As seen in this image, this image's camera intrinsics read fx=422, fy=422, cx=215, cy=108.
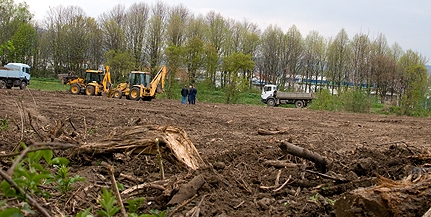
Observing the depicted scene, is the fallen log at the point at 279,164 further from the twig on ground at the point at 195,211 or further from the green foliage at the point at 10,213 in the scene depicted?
the green foliage at the point at 10,213

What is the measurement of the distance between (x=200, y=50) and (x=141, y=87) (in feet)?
67.4

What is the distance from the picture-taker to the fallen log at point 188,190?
4.11 m

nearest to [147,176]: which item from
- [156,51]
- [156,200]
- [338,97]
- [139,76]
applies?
[156,200]

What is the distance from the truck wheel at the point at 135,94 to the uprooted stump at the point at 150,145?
944 inches

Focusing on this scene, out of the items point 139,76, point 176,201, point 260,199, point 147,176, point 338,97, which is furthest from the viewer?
point 338,97

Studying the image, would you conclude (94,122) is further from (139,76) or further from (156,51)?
(156,51)

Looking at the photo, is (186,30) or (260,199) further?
(186,30)

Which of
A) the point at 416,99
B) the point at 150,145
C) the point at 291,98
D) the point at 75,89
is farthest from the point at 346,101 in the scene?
the point at 150,145

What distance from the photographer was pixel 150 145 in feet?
18.2

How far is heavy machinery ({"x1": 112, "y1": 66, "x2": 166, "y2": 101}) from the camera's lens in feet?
97.4

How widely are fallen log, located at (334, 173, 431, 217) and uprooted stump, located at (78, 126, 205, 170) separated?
2402 mm

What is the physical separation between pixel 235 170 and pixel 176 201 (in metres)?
1.89

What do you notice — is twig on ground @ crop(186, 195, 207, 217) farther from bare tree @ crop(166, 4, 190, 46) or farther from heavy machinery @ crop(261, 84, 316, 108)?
bare tree @ crop(166, 4, 190, 46)

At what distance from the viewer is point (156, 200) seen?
4.18 m
